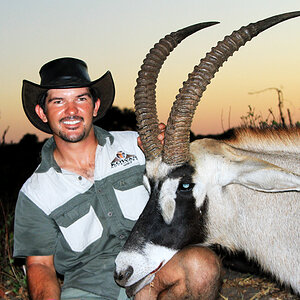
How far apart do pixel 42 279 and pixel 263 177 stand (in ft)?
7.79

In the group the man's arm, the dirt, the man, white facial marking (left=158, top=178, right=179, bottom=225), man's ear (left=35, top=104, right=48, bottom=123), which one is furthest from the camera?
the dirt

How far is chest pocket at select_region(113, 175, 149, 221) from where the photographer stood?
4.64 metres

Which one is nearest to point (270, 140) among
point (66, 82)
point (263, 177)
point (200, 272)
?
point (263, 177)

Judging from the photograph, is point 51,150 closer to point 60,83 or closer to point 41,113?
point 41,113

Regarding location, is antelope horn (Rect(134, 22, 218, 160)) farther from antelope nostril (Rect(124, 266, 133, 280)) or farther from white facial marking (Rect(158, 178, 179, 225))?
antelope nostril (Rect(124, 266, 133, 280))

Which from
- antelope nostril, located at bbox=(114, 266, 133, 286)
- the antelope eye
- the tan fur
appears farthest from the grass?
the tan fur

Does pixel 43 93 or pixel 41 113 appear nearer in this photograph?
pixel 43 93

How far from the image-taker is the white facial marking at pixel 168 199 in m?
3.97

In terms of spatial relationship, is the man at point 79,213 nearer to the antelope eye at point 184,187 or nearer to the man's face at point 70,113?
the man's face at point 70,113

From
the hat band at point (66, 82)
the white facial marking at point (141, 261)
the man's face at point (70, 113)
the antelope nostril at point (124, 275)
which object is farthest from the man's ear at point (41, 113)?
the antelope nostril at point (124, 275)

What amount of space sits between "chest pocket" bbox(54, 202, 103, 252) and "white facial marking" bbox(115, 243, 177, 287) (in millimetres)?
728

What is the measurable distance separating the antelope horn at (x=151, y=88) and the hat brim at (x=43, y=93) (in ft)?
2.52

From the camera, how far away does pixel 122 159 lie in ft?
15.9

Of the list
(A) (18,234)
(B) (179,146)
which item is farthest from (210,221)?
(A) (18,234)
